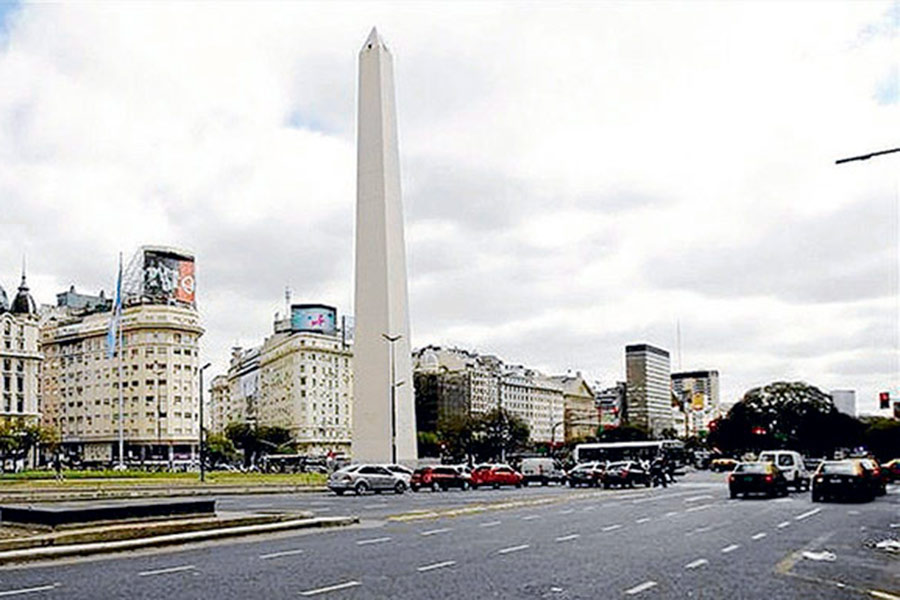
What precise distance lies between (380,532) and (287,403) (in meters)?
146

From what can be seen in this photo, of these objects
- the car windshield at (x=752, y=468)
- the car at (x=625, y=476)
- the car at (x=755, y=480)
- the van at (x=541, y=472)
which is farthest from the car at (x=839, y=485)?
the van at (x=541, y=472)

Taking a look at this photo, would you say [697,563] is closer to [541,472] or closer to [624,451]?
[541,472]

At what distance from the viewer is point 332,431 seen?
17200cm

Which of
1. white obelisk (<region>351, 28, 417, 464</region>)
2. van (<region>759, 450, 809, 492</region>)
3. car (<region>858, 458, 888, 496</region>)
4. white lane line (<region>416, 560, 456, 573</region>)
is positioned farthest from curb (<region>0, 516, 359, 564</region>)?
white obelisk (<region>351, 28, 417, 464</region>)

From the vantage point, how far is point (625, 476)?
202 ft

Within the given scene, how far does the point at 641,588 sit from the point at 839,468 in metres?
30.3

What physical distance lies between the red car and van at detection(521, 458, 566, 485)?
12.9 feet

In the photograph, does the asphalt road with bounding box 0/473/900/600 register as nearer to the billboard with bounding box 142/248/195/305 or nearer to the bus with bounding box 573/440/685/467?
the bus with bounding box 573/440/685/467

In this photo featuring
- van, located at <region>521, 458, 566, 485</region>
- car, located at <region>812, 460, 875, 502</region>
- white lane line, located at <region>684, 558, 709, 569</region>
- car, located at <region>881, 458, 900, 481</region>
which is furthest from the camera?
van, located at <region>521, 458, 566, 485</region>

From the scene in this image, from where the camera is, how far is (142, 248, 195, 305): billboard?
143 m

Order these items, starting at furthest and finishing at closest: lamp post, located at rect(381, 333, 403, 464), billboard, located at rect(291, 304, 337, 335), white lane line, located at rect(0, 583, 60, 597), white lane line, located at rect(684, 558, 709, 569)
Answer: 1. billboard, located at rect(291, 304, 337, 335)
2. lamp post, located at rect(381, 333, 403, 464)
3. white lane line, located at rect(684, 558, 709, 569)
4. white lane line, located at rect(0, 583, 60, 597)

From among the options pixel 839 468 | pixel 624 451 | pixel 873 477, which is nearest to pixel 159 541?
pixel 839 468

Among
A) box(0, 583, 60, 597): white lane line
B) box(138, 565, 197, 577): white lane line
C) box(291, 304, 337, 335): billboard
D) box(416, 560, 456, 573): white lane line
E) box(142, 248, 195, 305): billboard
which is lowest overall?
box(416, 560, 456, 573): white lane line

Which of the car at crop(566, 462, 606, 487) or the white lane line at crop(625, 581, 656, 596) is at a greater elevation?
the white lane line at crop(625, 581, 656, 596)
